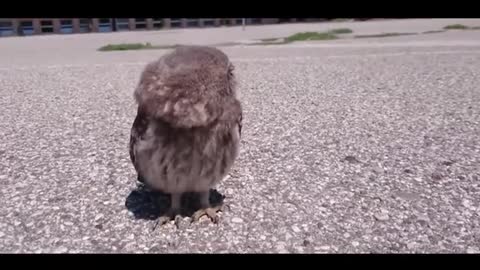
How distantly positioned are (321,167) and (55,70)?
14055mm

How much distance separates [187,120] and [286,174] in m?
2.52

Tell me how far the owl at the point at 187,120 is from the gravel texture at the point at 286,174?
73cm

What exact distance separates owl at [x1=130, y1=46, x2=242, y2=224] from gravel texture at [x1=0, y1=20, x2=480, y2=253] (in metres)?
0.73

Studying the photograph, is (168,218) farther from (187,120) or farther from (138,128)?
(187,120)

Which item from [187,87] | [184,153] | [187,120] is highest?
[187,87]

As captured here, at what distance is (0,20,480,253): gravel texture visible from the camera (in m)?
3.84

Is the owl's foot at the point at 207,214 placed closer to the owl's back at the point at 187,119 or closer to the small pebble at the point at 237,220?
the small pebble at the point at 237,220

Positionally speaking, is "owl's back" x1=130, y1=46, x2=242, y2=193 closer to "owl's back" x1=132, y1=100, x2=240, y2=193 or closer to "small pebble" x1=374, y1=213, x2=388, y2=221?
"owl's back" x1=132, y1=100, x2=240, y2=193

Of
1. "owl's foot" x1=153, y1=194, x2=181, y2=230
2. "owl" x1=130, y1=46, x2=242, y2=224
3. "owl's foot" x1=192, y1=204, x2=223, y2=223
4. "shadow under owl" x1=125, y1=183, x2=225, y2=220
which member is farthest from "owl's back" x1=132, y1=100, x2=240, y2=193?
"shadow under owl" x1=125, y1=183, x2=225, y2=220

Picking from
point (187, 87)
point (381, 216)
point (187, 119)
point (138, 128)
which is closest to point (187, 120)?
point (187, 119)

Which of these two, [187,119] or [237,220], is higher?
[187,119]

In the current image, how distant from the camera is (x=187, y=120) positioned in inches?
126
